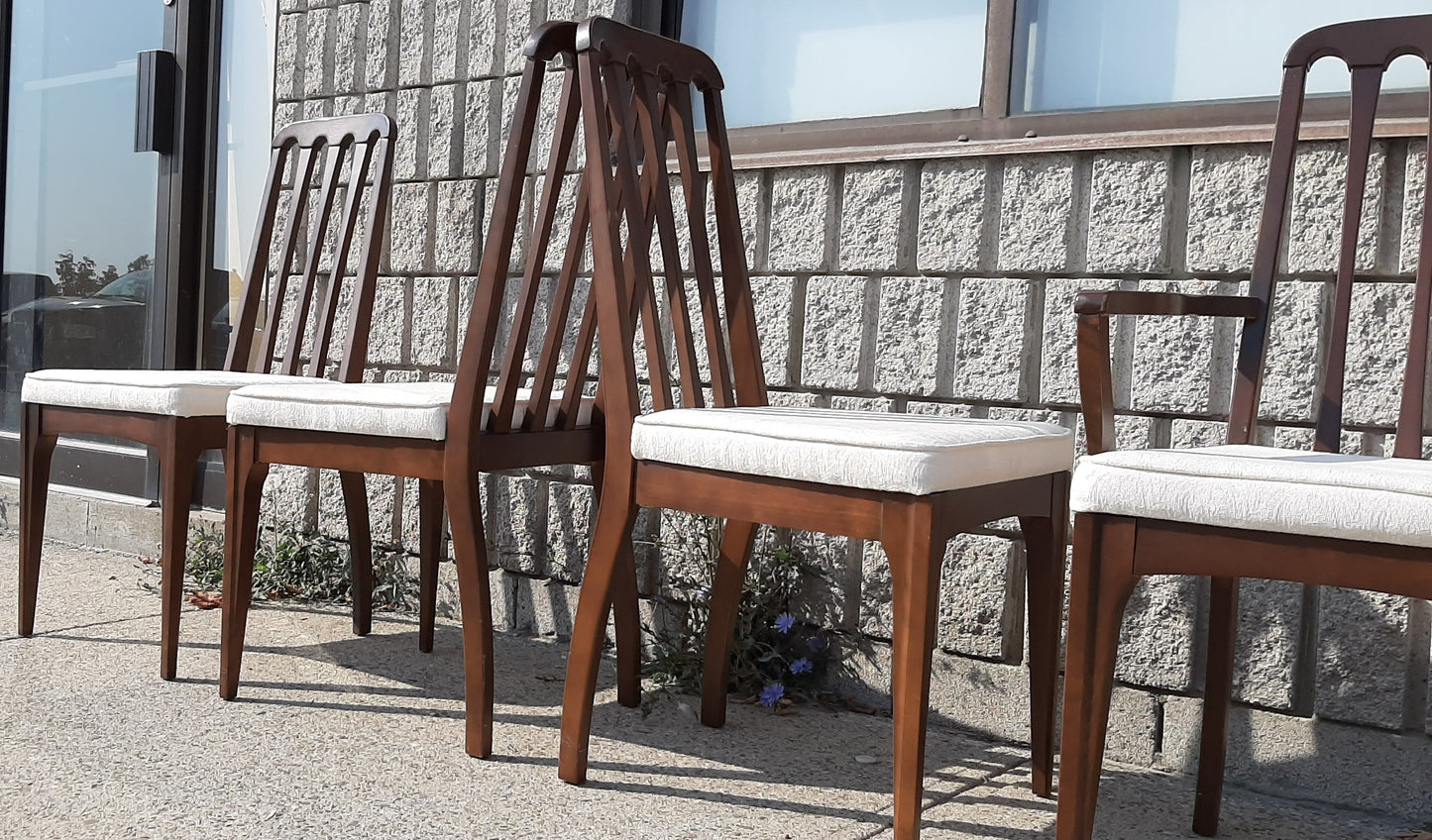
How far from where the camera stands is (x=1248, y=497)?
135 cm

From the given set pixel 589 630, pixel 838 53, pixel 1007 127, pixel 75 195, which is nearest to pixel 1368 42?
pixel 1007 127

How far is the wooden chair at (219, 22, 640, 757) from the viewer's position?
206cm

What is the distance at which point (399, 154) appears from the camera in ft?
10.9

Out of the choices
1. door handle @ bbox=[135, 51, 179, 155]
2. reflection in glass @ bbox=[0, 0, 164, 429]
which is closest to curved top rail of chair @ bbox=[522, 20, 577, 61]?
door handle @ bbox=[135, 51, 179, 155]

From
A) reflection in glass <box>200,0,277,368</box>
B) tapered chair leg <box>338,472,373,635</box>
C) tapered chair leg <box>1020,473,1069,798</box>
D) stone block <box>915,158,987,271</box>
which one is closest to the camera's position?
tapered chair leg <box>1020,473,1069,798</box>

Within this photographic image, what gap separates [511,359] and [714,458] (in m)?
0.50

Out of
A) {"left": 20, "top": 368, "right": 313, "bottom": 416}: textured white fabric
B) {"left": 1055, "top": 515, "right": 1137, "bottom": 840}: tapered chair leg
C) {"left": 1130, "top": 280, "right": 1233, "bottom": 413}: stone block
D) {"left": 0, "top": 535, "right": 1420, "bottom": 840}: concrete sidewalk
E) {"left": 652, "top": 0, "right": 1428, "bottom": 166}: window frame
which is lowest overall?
{"left": 0, "top": 535, "right": 1420, "bottom": 840}: concrete sidewalk

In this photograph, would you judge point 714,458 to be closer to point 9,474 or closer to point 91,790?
point 91,790

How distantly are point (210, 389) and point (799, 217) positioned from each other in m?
1.22

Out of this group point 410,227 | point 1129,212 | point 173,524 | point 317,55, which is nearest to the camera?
point 1129,212

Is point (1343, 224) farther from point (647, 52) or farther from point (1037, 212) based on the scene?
point (647, 52)

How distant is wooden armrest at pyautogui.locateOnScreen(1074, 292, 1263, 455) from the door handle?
3264 millimetres

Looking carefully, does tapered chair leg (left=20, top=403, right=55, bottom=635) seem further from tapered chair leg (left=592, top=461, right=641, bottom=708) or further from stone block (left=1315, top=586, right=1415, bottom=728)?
stone block (left=1315, top=586, right=1415, bottom=728)

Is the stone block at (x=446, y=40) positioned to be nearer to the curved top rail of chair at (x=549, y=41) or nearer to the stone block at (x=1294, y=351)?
the curved top rail of chair at (x=549, y=41)
